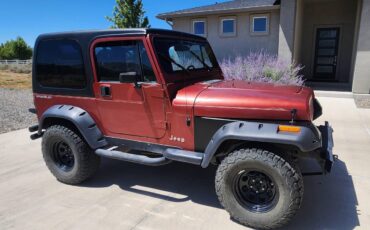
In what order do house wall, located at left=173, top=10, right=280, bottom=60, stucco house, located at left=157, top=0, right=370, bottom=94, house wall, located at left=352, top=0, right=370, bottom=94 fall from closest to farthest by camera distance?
house wall, located at left=352, top=0, right=370, bottom=94 → stucco house, located at left=157, top=0, right=370, bottom=94 → house wall, located at left=173, top=10, right=280, bottom=60

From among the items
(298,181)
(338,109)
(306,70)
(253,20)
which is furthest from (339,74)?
(298,181)

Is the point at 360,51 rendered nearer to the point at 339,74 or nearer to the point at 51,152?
the point at 339,74

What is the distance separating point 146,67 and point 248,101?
118cm

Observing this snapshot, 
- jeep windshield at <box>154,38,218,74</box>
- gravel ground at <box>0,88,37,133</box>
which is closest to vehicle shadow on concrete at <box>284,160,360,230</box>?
jeep windshield at <box>154,38,218,74</box>

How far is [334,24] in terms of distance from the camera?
12625 millimetres

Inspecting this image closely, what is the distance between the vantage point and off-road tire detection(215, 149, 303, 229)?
262 centimetres

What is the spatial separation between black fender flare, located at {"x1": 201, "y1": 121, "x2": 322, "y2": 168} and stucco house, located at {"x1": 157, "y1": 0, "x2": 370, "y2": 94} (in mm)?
10028

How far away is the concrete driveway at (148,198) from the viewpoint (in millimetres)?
2945

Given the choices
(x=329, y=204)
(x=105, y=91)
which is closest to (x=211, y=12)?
(x=105, y=91)

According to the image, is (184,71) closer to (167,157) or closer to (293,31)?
(167,157)

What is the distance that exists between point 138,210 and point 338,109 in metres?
6.71

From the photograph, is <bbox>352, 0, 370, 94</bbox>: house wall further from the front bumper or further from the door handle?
the door handle

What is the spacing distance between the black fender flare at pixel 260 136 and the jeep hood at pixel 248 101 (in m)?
0.11

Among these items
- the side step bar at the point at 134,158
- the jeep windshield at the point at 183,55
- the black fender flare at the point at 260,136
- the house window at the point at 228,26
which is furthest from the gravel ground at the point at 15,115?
the house window at the point at 228,26
